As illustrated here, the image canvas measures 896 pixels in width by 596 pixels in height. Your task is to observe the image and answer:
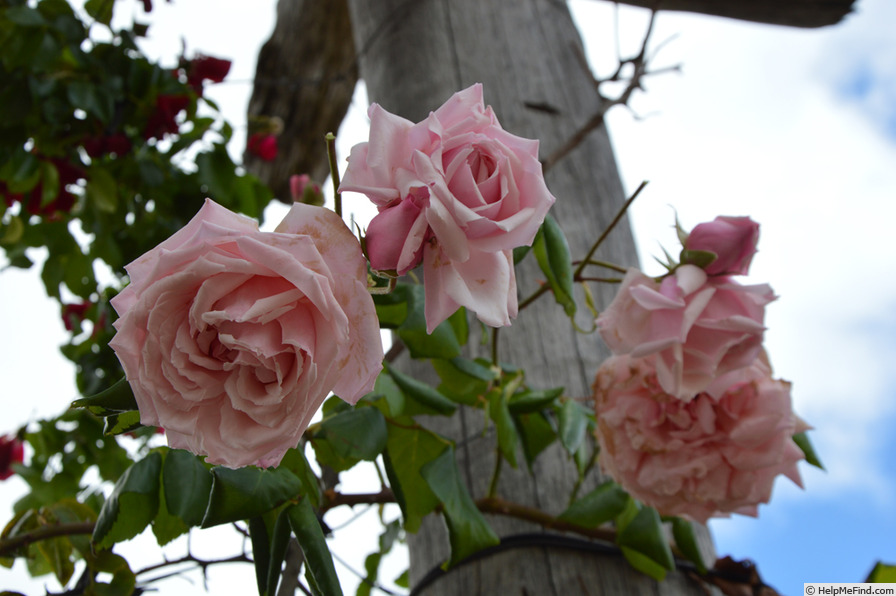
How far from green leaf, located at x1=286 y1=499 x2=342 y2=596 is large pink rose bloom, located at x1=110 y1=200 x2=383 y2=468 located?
0.11 m

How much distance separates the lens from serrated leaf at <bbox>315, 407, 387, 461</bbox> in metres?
0.52

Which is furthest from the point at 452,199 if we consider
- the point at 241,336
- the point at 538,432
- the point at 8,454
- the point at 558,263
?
the point at 8,454

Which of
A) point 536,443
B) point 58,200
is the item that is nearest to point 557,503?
point 536,443

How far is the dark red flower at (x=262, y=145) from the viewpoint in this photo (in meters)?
1.49

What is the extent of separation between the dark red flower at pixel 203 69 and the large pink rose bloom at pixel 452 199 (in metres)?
1.11

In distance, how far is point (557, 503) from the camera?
775 mm

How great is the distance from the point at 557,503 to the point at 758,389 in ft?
0.98

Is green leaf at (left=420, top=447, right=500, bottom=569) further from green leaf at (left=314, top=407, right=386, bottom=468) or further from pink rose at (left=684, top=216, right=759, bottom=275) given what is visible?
pink rose at (left=684, top=216, right=759, bottom=275)

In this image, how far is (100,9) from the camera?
1.23 meters

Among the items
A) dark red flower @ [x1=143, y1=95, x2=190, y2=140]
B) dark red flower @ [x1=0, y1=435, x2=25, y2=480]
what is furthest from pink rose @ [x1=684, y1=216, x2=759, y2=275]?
dark red flower @ [x1=0, y1=435, x2=25, y2=480]

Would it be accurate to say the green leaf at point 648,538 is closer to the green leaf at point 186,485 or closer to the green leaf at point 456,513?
the green leaf at point 456,513

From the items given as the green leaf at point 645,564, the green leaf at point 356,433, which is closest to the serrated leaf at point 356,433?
the green leaf at point 356,433

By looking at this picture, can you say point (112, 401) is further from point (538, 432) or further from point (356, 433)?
point (538, 432)

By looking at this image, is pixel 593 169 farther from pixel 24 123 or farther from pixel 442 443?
pixel 24 123
